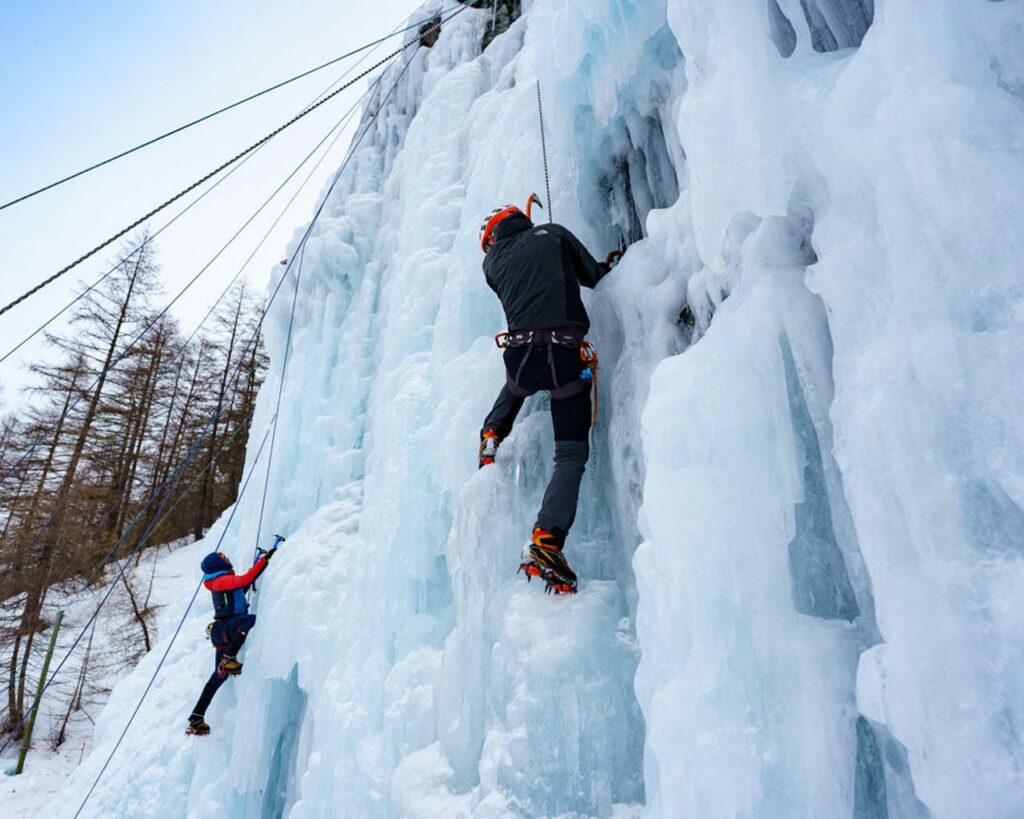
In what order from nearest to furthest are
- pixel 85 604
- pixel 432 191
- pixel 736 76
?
pixel 736 76, pixel 432 191, pixel 85 604

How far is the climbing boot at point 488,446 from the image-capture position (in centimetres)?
254

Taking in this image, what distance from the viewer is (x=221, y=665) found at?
14.9 ft

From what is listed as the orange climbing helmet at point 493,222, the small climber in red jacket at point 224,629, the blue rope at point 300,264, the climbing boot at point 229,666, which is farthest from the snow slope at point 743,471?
the blue rope at point 300,264

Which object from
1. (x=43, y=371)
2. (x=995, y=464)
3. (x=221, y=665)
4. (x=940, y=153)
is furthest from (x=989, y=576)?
(x=43, y=371)

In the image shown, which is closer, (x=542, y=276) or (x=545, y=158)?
(x=542, y=276)

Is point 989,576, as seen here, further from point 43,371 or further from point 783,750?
point 43,371

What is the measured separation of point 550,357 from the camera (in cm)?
230

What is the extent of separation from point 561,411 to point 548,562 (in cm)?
64

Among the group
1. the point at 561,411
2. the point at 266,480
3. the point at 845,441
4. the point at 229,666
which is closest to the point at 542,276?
the point at 561,411

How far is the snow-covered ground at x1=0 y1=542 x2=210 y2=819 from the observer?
25.7 ft

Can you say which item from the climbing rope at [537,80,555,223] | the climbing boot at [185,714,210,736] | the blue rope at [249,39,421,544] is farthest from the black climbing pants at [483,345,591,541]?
the blue rope at [249,39,421,544]

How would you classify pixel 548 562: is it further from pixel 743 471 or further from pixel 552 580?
pixel 743 471

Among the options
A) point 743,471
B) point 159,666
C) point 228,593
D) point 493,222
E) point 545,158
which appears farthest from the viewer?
point 159,666

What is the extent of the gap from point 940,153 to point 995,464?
2.03 ft
